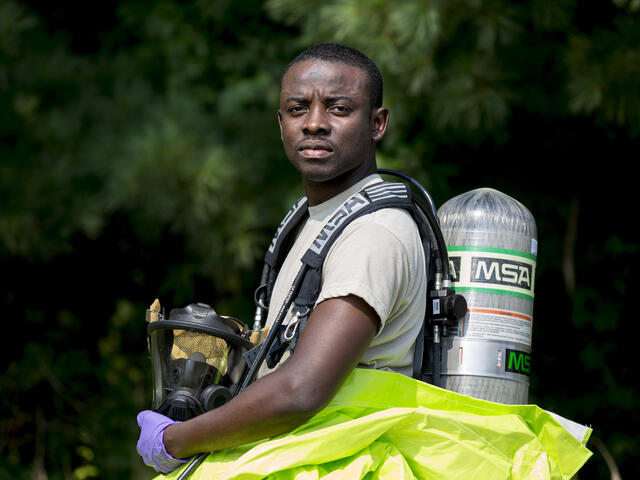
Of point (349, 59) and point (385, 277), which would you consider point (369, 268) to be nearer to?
point (385, 277)

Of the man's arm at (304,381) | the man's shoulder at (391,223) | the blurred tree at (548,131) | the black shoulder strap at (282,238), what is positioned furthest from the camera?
the blurred tree at (548,131)

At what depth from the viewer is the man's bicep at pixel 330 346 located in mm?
1473

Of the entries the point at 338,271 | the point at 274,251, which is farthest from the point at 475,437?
the point at 274,251

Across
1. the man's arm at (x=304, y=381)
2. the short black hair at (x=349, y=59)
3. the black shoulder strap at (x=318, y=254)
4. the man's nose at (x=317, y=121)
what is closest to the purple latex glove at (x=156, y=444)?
the man's arm at (x=304, y=381)

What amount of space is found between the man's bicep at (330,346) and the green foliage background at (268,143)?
2.32m

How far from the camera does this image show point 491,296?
184 cm

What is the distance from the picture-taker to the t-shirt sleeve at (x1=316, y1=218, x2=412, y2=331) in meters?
1.51

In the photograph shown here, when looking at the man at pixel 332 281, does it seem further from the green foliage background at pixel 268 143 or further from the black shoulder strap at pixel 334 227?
the green foliage background at pixel 268 143

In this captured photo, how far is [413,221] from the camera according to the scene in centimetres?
170

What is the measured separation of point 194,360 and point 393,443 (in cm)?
43

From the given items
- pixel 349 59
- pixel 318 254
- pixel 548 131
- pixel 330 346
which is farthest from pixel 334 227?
pixel 548 131

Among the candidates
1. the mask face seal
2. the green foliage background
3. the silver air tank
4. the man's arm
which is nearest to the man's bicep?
the man's arm

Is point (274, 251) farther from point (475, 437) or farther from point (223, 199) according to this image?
point (223, 199)

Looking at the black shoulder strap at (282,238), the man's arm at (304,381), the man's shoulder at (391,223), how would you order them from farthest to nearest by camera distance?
the black shoulder strap at (282,238) → the man's shoulder at (391,223) → the man's arm at (304,381)
